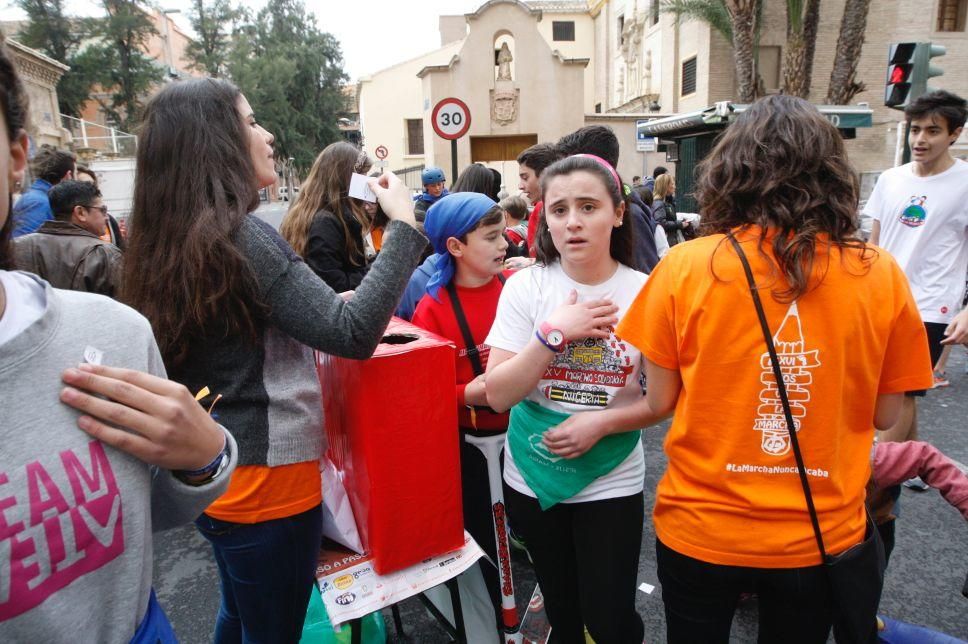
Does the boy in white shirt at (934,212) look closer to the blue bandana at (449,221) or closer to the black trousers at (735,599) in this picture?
the black trousers at (735,599)

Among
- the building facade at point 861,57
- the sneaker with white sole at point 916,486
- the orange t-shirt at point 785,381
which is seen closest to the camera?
the orange t-shirt at point 785,381

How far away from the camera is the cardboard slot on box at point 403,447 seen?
5.37 ft

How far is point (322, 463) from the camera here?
1.83 m

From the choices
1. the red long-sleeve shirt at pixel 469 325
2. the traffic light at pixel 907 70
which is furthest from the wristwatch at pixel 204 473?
the traffic light at pixel 907 70

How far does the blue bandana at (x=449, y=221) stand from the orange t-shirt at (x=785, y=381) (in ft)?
3.37

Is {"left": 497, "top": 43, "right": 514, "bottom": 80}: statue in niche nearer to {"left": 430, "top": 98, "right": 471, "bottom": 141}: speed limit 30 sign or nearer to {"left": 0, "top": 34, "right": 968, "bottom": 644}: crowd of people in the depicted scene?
{"left": 430, "top": 98, "right": 471, "bottom": 141}: speed limit 30 sign

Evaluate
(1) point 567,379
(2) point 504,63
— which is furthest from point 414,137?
(1) point 567,379

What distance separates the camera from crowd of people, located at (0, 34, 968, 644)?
88 centimetres

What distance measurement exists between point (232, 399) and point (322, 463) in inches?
16.0

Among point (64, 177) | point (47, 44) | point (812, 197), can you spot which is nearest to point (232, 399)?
point (812, 197)

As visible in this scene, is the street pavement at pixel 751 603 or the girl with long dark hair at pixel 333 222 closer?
the street pavement at pixel 751 603

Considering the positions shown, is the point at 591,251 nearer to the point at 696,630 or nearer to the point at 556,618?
the point at 696,630

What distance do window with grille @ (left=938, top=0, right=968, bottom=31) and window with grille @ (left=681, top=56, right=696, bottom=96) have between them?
336 inches

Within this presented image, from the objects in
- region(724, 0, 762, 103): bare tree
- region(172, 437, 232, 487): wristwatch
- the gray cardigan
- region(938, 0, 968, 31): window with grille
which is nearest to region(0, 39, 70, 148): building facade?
region(724, 0, 762, 103): bare tree
